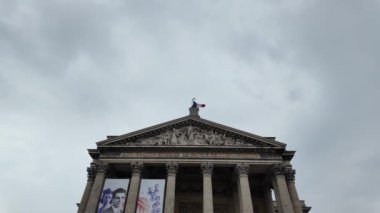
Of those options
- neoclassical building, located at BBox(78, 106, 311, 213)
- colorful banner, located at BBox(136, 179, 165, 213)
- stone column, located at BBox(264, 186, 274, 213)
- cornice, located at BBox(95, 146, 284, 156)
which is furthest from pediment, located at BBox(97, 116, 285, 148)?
stone column, located at BBox(264, 186, 274, 213)

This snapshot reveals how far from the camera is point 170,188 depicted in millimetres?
21062

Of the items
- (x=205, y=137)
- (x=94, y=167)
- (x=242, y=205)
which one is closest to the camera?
(x=242, y=205)

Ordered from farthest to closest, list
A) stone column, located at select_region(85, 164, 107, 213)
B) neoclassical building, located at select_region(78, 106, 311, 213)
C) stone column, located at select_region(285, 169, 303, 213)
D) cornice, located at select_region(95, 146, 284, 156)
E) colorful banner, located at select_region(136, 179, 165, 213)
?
cornice, located at select_region(95, 146, 284, 156), stone column, located at select_region(285, 169, 303, 213), neoclassical building, located at select_region(78, 106, 311, 213), stone column, located at select_region(85, 164, 107, 213), colorful banner, located at select_region(136, 179, 165, 213)

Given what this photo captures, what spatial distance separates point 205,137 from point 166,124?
11.1 ft

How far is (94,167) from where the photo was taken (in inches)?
896

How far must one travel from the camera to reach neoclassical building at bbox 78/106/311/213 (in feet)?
67.3

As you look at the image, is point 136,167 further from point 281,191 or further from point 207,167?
point 281,191

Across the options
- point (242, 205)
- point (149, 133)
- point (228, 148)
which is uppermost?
point (149, 133)

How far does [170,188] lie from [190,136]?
480 centimetres

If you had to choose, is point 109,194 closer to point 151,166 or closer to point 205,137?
point 151,166

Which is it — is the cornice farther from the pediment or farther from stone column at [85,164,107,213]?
stone column at [85,164,107,213]

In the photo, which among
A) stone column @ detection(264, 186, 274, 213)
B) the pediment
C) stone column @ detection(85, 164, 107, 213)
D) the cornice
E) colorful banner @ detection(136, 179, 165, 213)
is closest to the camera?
colorful banner @ detection(136, 179, 165, 213)

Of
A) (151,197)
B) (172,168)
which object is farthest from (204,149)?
(151,197)

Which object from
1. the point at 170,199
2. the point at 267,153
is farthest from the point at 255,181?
the point at 170,199
